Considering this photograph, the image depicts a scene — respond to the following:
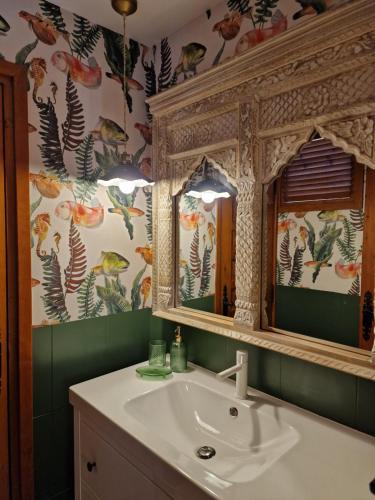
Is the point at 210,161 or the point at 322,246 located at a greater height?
the point at 210,161

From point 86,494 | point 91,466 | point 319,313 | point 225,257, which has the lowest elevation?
point 86,494

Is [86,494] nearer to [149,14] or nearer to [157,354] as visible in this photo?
[157,354]

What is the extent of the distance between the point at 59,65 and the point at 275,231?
1.09m

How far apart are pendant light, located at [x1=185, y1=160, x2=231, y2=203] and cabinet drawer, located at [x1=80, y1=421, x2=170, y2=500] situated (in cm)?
103

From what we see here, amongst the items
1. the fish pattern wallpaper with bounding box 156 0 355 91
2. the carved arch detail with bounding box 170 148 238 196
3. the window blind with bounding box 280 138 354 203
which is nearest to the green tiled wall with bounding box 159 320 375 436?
the window blind with bounding box 280 138 354 203

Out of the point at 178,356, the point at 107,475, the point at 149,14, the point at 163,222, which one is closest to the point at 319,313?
the point at 178,356

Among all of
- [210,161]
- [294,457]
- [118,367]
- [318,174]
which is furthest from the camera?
[118,367]

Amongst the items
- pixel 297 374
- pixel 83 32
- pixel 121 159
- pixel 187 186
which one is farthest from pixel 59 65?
pixel 297 374

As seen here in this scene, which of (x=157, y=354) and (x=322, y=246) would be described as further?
(x=157, y=354)

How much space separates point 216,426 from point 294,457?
0.39 metres

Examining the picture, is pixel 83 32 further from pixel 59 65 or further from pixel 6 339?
pixel 6 339

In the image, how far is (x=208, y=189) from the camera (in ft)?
4.79

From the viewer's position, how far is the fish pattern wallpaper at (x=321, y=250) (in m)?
1.05

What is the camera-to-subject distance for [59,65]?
1.35 meters
